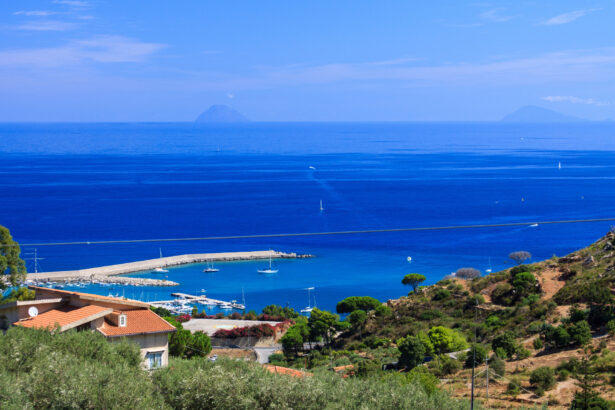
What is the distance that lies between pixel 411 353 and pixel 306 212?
4509 centimetres

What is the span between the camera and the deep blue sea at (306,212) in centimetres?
4153

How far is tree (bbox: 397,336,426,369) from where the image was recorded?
565 inches

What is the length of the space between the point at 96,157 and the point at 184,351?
4331 inches

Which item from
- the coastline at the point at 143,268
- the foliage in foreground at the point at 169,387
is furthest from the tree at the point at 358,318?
the coastline at the point at 143,268

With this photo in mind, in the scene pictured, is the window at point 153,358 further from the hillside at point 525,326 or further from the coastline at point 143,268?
the coastline at point 143,268

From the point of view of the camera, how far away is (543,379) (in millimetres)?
11023

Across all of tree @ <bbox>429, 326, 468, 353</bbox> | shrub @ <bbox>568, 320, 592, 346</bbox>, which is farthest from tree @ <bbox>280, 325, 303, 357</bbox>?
shrub @ <bbox>568, 320, 592, 346</bbox>

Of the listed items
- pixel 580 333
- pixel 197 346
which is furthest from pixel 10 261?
pixel 580 333

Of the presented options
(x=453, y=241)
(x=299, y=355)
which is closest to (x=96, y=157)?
(x=453, y=241)

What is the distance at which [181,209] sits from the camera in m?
62.3

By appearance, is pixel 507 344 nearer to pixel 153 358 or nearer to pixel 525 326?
pixel 525 326

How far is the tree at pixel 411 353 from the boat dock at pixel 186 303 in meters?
19.6

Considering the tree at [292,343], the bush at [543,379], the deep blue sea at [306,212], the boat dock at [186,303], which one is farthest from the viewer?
the deep blue sea at [306,212]

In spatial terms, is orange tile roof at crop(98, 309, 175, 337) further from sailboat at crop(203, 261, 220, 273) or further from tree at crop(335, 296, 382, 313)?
sailboat at crop(203, 261, 220, 273)
